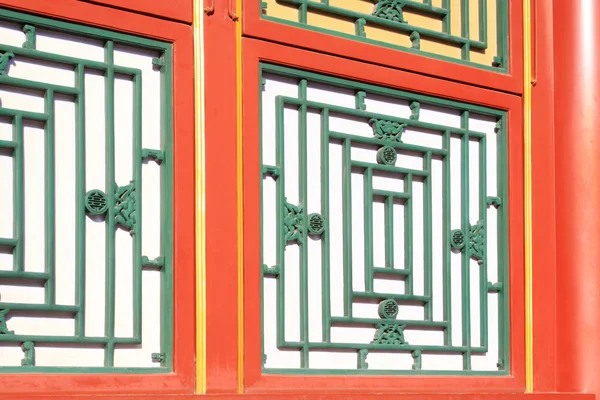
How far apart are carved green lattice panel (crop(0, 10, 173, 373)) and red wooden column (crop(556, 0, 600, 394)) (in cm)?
256

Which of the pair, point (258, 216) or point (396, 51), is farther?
point (396, 51)

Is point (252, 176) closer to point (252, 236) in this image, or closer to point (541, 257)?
point (252, 236)

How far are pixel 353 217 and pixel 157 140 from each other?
1.16m

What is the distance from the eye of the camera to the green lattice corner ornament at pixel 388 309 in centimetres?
629

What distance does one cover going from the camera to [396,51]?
6.53 m

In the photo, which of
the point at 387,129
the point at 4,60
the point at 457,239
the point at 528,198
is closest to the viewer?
the point at 4,60

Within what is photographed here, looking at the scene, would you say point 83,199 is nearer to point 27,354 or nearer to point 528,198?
point 27,354

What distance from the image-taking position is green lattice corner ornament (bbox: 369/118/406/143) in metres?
6.38

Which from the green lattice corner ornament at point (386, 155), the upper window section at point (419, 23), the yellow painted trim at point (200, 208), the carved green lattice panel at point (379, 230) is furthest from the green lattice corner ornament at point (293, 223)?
the upper window section at point (419, 23)

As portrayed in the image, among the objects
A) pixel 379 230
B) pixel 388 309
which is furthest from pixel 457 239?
pixel 388 309

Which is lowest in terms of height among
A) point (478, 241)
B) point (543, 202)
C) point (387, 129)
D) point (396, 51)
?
point (478, 241)

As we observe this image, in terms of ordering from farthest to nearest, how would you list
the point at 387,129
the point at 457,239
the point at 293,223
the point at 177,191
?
the point at 457,239, the point at 387,129, the point at 293,223, the point at 177,191

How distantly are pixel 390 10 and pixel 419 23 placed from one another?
0.24 meters

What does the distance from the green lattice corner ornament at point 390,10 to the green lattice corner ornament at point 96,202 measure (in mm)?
1939
